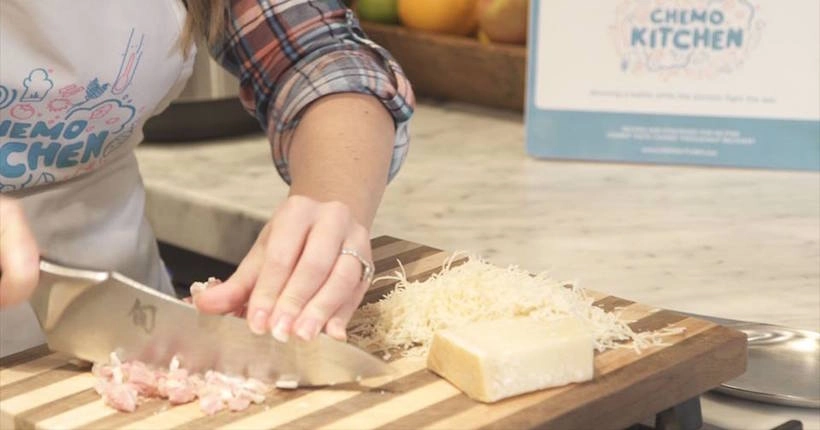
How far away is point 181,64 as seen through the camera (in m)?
1.35

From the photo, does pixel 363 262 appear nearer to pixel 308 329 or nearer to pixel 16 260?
pixel 308 329

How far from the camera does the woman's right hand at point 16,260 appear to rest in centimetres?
93

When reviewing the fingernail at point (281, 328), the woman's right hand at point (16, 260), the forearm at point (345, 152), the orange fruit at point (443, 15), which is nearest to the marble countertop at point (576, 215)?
the orange fruit at point (443, 15)

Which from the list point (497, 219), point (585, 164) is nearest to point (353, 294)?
point (497, 219)

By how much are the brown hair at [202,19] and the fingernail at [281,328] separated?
420 mm

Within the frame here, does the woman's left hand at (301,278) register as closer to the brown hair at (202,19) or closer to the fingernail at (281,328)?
the fingernail at (281,328)

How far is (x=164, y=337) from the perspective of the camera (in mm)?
1020

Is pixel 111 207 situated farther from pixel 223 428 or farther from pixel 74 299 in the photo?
pixel 223 428

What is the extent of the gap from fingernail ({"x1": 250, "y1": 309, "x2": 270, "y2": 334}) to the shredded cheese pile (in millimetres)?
103

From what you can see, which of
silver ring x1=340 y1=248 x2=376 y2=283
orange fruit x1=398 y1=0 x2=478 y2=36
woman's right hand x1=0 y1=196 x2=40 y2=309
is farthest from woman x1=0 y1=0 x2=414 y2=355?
orange fruit x1=398 y1=0 x2=478 y2=36

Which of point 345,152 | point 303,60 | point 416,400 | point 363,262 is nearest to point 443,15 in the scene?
point 303,60

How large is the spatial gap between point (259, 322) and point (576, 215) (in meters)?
0.75

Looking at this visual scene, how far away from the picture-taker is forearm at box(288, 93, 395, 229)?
1.22m

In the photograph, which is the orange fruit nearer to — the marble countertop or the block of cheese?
the marble countertop
